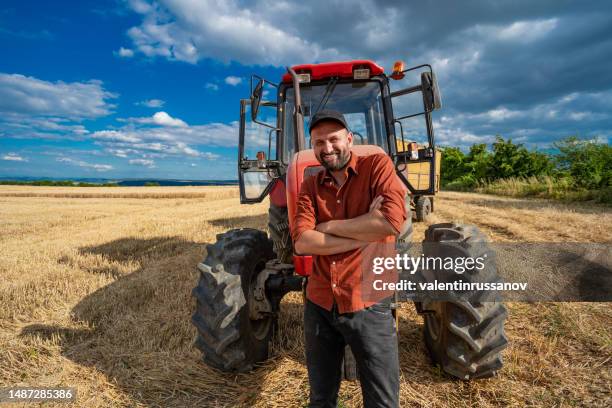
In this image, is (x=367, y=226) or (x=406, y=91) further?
(x=406, y=91)

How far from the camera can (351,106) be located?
4.30 m

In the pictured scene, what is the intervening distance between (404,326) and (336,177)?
2.23 metres

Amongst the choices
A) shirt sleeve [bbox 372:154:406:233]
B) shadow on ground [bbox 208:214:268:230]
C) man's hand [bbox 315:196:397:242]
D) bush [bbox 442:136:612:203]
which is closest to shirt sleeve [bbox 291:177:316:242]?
man's hand [bbox 315:196:397:242]

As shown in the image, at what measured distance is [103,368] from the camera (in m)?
3.13

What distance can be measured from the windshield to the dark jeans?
2.57 metres

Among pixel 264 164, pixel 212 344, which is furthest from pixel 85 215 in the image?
pixel 212 344

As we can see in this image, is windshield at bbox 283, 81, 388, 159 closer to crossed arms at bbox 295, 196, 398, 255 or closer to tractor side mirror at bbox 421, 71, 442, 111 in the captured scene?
tractor side mirror at bbox 421, 71, 442, 111

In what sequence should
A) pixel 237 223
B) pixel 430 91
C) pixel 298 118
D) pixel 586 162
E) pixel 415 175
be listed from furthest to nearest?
1. pixel 586 162
2. pixel 237 223
3. pixel 415 175
4. pixel 430 91
5. pixel 298 118

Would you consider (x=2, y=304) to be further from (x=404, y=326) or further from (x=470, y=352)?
(x=470, y=352)

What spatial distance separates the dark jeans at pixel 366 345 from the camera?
6.10 ft

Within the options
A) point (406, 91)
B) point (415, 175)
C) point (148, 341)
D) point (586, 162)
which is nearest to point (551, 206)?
point (586, 162)

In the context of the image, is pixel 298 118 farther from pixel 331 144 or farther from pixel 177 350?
pixel 177 350

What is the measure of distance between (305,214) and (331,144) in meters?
0.40

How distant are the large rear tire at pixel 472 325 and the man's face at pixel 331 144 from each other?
1.24 metres
